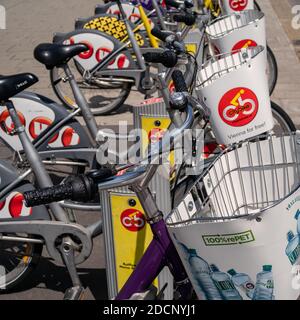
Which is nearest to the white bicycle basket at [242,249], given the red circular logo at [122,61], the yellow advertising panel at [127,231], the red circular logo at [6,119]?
the yellow advertising panel at [127,231]

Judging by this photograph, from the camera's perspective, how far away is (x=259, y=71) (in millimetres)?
3129

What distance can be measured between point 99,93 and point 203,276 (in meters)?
4.43

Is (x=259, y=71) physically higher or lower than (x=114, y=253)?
higher

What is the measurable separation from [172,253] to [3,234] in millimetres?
1401

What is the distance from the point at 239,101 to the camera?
10.1ft

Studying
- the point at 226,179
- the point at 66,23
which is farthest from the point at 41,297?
the point at 66,23

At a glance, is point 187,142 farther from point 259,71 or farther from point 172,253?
point 259,71

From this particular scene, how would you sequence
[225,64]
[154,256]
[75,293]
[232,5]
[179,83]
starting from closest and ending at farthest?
[154,256] → [179,83] → [75,293] → [225,64] → [232,5]

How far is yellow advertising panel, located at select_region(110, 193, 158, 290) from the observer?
2727 millimetres

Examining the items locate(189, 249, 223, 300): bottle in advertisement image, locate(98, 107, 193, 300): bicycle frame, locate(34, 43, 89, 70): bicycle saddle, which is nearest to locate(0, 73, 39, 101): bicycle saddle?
locate(34, 43, 89, 70): bicycle saddle

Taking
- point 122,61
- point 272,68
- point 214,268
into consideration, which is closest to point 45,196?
point 214,268

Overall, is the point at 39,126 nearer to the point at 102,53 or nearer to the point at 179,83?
the point at 179,83

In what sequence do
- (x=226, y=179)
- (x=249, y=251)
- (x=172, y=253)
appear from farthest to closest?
(x=226, y=179), (x=172, y=253), (x=249, y=251)

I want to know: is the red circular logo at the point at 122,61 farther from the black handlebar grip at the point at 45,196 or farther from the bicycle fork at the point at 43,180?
the black handlebar grip at the point at 45,196
